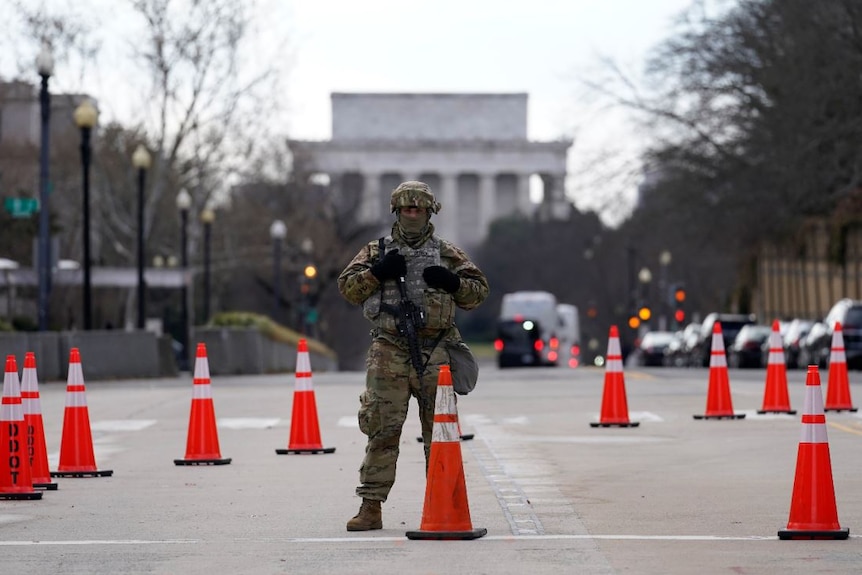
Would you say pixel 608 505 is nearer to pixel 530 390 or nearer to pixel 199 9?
pixel 530 390

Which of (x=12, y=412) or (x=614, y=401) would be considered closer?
(x=12, y=412)

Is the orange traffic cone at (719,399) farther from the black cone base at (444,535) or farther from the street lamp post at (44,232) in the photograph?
the street lamp post at (44,232)

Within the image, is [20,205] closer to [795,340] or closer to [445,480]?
[795,340]

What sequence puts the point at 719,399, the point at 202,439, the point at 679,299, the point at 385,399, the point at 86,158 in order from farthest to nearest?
the point at 679,299, the point at 86,158, the point at 719,399, the point at 202,439, the point at 385,399

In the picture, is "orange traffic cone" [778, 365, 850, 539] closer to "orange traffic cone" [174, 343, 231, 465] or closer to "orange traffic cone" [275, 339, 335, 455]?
"orange traffic cone" [174, 343, 231, 465]

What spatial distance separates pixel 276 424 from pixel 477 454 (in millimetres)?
5375

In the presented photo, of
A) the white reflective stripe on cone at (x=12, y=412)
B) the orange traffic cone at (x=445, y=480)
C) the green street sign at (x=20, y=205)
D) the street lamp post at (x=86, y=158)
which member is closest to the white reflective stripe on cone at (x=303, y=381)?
the white reflective stripe on cone at (x=12, y=412)

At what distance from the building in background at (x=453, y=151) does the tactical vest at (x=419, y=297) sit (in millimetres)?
104302

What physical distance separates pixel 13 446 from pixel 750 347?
3820 cm

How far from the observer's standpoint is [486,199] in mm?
143375

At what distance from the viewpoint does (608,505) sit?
12.1 meters

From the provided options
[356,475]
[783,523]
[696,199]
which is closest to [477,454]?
[356,475]

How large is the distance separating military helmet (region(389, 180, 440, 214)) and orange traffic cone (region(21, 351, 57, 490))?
349 centimetres

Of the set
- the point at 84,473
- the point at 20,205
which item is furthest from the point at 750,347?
the point at 84,473
